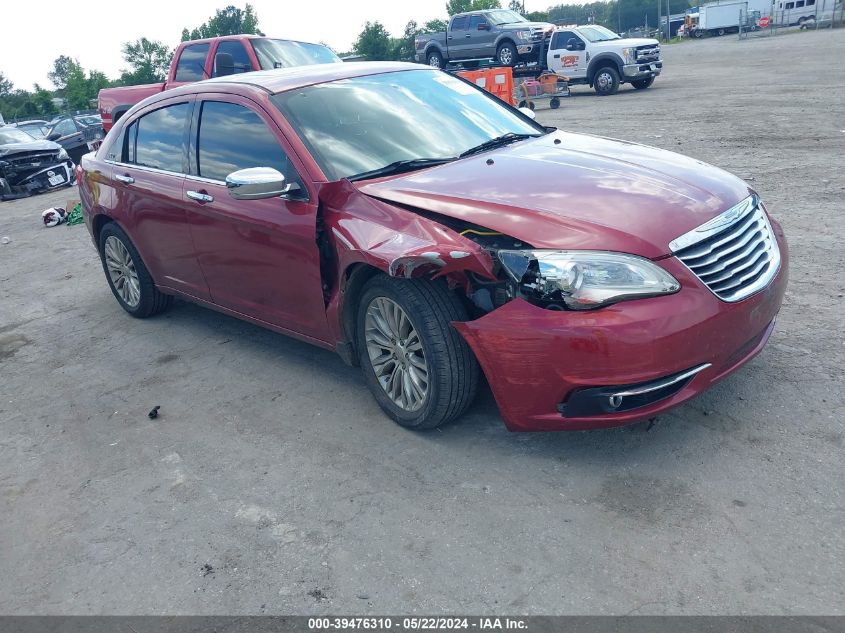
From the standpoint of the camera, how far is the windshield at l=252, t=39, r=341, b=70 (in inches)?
511

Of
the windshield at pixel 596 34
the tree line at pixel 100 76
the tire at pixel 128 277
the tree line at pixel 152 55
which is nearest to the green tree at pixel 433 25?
the tree line at pixel 152 55

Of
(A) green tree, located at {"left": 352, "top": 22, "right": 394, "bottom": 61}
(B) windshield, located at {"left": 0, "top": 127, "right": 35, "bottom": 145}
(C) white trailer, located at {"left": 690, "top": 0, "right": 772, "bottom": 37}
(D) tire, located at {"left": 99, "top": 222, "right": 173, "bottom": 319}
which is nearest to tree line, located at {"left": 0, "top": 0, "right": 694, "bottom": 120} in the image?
(A) green tree, located at {"left": 352, "top": 22, "right": 394, "bottom": 61}

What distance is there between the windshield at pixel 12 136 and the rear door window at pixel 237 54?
6.62 metres

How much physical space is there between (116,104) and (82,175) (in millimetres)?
9664

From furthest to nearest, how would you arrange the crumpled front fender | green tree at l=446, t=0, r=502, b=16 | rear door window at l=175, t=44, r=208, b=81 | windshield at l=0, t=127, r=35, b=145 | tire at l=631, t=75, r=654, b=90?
green tree at l=446, t=0, r=502, b=16
tire at l=631, t=75, r=654, b=90
windshield at l=0, t=127, r=35, b=145
rear door window at l=175, t=44, r=208, b=81
the crumpled front fender

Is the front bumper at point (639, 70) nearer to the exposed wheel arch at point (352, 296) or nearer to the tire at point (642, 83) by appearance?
the tire at point (642, 83)

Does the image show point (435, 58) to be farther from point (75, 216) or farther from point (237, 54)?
point (75, 216)

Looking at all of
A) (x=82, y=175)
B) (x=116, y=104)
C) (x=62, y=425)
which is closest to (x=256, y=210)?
(x=62, y=425)

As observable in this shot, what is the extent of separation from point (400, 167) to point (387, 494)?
5.68 feet

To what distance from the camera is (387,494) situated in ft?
11.4

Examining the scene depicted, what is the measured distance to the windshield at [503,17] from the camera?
83.7ft

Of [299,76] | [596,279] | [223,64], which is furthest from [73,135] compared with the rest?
[596,279]

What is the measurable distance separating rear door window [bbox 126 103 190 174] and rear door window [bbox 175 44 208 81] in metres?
8.64

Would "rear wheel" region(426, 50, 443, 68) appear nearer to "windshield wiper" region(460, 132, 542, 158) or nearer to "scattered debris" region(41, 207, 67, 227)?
"scattered debris" region(41, 207, 67, 227)
